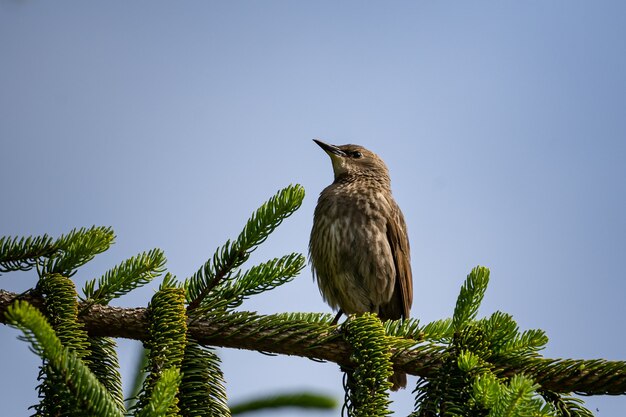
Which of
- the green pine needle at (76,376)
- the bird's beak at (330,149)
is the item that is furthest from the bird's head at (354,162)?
the green pine needle at (76,376)

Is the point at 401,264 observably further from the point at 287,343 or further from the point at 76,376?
the point at 76,376

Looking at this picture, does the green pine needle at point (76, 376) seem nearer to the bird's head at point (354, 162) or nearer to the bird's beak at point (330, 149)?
the bird's head at point (354, 162)

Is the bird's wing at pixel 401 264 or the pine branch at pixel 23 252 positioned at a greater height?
the bird's wing at pixel 401 264

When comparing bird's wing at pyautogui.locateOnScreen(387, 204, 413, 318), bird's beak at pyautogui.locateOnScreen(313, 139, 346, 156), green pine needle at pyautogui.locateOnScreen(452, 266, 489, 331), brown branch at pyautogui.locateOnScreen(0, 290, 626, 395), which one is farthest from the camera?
bird's beak at pyautogui.locateOnScreen(313, 139, 346, 156)

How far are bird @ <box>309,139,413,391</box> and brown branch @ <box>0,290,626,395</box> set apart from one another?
2.42 m

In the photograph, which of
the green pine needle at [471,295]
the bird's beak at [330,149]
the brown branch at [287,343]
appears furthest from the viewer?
the bird's beak at [330,149]

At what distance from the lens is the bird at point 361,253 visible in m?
5.35

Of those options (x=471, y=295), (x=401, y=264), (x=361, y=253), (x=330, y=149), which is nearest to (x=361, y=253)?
(x=361, y=253)

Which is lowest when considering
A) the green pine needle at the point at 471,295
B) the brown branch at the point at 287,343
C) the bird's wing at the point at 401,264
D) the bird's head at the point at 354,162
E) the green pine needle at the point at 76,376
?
the green pine needle at the point at 76,376

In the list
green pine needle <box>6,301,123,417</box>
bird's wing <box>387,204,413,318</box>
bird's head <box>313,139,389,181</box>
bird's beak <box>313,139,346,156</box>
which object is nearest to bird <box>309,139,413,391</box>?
bird's wing <box>387,204,413,318</box>

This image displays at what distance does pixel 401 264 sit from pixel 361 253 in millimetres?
437

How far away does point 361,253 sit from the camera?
535 cm

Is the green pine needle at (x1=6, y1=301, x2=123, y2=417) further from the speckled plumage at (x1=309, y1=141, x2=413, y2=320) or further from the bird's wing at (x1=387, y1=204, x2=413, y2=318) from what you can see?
the bird's wing at (x1=387, y1=204, x2=413, y2=318)

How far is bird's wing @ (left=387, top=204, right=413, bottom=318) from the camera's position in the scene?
5.56 meters
